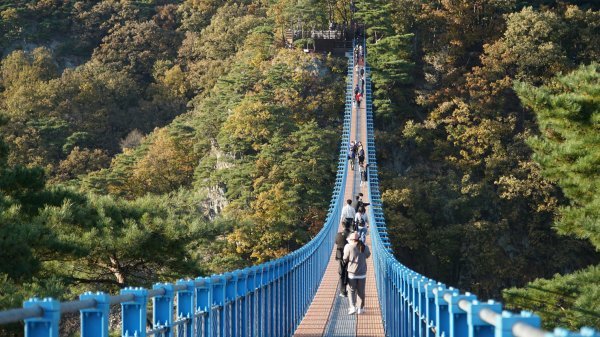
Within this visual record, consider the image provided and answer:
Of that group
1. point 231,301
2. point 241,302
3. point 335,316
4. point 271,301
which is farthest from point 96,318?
point 335,316

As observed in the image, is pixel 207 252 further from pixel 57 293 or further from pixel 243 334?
pixel 243 334

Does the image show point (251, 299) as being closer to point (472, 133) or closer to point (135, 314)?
point (135, 314)

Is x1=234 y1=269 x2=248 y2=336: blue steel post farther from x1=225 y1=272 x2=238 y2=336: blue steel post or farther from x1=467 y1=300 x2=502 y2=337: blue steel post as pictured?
x1=467 y1=300 x2=502 y2=337: blue steel post

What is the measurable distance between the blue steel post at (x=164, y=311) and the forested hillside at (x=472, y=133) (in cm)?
2799

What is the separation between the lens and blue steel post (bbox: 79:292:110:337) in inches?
186

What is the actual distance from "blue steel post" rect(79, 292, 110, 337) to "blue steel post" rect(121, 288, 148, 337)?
427 mm

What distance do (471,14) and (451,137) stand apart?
8.35m

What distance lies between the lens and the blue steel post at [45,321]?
13.5 feet

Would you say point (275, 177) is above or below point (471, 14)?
below

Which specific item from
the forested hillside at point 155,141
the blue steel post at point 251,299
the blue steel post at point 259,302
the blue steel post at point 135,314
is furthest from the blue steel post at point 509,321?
the forested hillside at point 155,141

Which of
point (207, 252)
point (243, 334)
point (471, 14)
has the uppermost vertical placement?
point (471, 14)

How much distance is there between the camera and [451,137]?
43.9 m

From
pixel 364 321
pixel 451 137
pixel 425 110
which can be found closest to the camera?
pixel 364 321

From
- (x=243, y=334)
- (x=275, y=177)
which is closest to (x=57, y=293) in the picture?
(x=243, y=334)
